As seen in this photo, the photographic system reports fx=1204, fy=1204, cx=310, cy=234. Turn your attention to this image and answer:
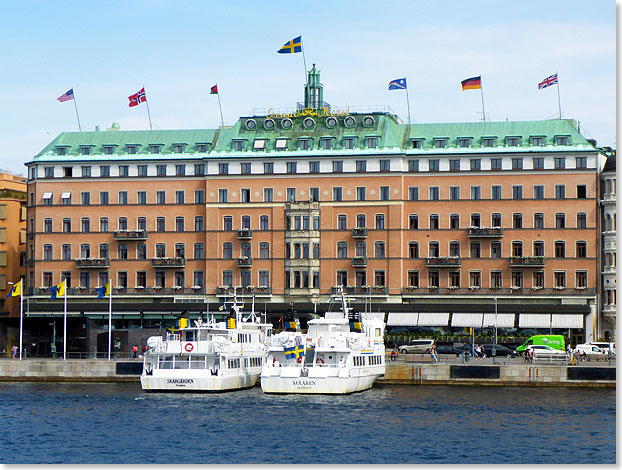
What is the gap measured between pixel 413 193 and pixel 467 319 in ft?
59.3

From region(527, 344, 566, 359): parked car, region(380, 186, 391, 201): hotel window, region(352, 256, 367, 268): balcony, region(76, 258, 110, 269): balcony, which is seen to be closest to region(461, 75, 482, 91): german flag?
region(380, 186, 391, 201): hotel window

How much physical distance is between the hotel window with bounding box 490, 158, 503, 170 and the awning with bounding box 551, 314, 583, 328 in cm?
→ 2028

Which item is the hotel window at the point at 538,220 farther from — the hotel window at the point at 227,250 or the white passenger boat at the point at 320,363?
the white passenger boat at the point at 320,363

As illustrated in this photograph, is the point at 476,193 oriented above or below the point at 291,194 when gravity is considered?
below

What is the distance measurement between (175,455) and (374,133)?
287 ft

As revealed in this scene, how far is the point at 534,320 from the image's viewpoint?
14500 cm

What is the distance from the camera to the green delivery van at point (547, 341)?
→ 437 feet

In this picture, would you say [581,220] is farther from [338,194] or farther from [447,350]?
[338,194]

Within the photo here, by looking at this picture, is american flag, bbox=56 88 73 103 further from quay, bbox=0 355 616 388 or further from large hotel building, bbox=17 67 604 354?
quay, bbox=0 355 616 388

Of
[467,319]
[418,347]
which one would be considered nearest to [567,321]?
[467,319]

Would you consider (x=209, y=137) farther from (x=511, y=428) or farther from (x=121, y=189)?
(x=511, y=428)

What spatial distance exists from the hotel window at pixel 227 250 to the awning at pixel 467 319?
30559mm

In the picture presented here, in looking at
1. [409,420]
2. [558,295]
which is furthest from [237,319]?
[558,295]

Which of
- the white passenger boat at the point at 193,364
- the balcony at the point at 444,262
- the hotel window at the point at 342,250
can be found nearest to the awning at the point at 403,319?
the balcony at the point at 444,262
